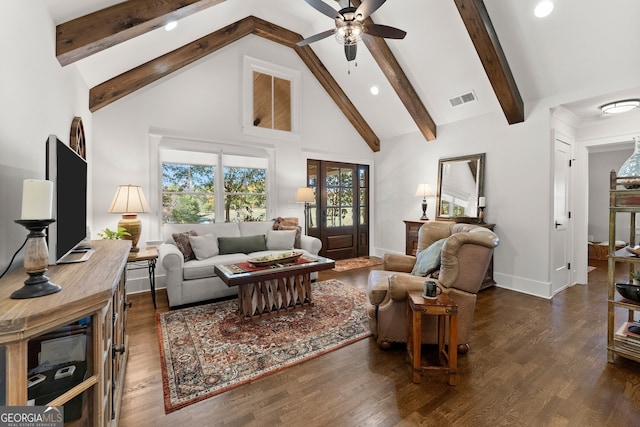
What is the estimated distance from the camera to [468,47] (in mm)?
3584

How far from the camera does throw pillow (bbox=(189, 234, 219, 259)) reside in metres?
3.59

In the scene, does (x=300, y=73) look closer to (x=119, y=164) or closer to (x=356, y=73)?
(x=356, y=73)

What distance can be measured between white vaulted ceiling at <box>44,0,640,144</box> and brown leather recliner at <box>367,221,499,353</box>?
2532mm

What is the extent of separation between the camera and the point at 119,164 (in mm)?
3770

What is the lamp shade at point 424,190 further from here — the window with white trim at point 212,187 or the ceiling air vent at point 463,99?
the window with white trim at point 212,187

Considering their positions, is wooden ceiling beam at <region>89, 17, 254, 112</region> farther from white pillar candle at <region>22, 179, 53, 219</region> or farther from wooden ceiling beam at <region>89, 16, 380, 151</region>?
white pillar candle at <region>22, 179, 53, 219</region>

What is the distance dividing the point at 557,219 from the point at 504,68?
7.09ft

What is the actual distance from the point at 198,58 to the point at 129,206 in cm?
236

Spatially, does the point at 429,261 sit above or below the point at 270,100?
below

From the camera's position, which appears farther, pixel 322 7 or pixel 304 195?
pixel 304 195

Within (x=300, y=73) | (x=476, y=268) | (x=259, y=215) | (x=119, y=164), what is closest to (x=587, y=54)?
(x=476, y=268)

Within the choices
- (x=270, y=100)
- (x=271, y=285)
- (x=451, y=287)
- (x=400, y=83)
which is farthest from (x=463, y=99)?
(x=271, y=285)

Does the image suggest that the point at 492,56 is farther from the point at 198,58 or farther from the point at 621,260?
the point at 198,58

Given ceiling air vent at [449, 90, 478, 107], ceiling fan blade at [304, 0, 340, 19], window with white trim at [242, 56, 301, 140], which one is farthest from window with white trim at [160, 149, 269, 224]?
ceiling air vent at [449, 90, 478, 107]
